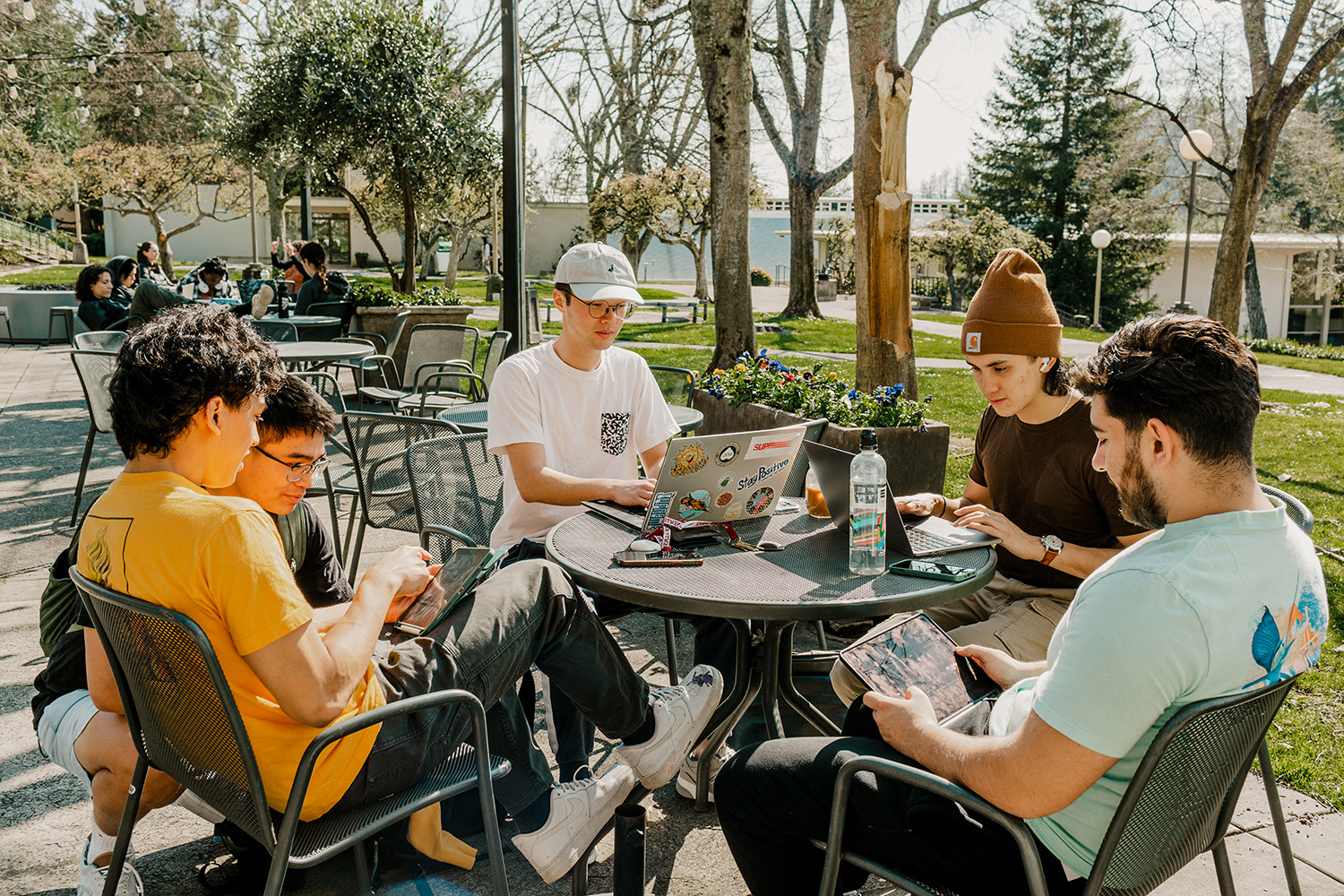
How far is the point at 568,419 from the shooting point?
329 cm

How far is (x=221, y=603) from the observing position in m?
1.67

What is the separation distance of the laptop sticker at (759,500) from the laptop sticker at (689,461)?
28 cm

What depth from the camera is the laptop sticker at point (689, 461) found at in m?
2.47

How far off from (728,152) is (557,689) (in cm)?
692

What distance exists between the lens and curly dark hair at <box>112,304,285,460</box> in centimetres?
178

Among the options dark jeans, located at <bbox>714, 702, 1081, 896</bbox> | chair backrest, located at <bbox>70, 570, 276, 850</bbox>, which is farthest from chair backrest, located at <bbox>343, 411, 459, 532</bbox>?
dark jeans, located at <bbox>714, 702, 1081, 896</bbox>

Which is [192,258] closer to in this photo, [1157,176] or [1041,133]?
[1041,133]

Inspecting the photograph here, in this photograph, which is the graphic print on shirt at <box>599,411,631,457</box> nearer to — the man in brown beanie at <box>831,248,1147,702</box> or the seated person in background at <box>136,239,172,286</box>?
the man in brown beanie at <box>831,248,1147,702</box>

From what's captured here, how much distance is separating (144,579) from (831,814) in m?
1.27

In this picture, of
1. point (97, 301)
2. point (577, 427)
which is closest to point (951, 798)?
→ point (577, 427)

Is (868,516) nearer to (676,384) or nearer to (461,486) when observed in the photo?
(461,486)

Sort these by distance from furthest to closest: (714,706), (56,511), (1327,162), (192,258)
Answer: (192,258), (1327,162), (56,511), (714,706)

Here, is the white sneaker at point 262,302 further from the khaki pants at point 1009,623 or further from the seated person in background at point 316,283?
the khaki pants at point 1009,623

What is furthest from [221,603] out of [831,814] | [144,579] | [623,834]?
[831,814]
